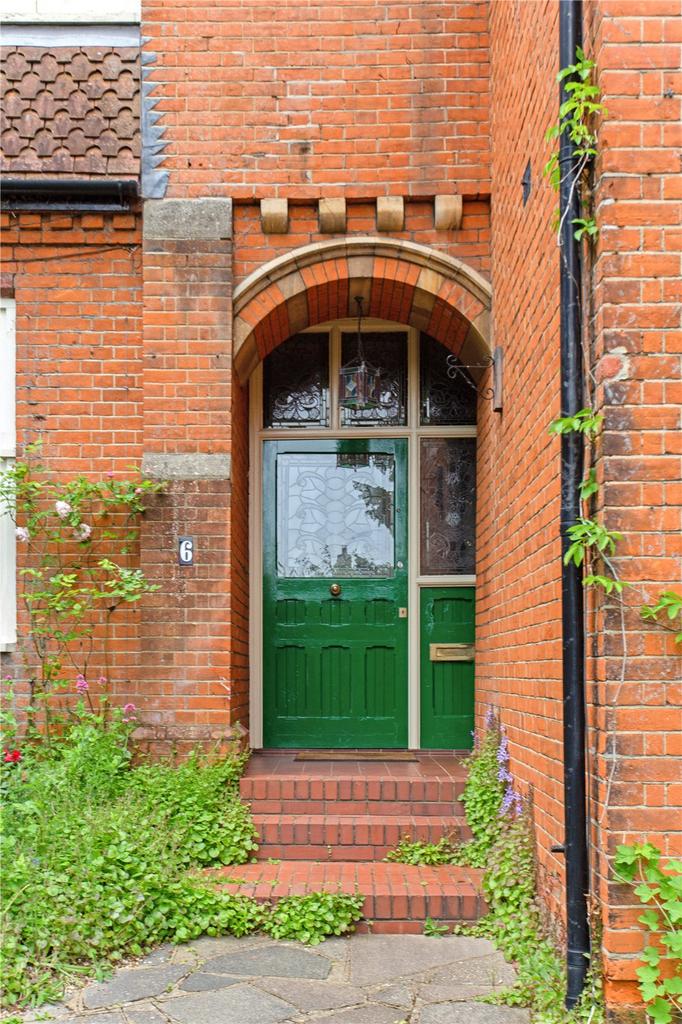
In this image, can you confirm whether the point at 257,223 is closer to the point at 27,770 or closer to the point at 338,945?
the point at 27,770

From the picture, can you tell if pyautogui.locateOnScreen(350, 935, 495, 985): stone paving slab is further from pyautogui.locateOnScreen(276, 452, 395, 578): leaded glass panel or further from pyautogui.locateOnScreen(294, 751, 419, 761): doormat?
pyautogui.locateOnScreen(276, 452, 395, 578): leaded glass panel

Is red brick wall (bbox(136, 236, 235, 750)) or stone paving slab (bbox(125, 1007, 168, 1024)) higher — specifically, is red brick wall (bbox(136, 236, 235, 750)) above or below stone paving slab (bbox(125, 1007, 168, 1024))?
above

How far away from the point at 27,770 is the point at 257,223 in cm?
349

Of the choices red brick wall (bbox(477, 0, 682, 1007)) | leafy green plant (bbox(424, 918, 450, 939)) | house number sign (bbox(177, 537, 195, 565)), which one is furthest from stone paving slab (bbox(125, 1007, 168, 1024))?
house number sign (bbox(177, 537, 195, 565))

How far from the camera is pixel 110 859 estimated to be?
4312 mm

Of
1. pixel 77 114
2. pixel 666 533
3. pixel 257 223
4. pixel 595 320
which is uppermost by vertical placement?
pixel 77 114

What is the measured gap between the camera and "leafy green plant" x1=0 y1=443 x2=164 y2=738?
5609 millimetres

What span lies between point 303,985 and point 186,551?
251cm

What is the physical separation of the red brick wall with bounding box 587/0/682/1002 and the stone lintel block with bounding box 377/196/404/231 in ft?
7.78

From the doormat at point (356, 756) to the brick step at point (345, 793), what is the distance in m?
0.71

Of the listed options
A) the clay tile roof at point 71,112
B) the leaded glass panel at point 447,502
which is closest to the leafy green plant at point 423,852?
the leaded glass panel at point 447,502

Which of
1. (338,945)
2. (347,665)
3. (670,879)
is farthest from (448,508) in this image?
(670,879)

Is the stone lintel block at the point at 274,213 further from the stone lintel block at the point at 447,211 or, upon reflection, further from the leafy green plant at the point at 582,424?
the leafy green plant at the point at 582,424

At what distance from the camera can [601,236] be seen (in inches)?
130
